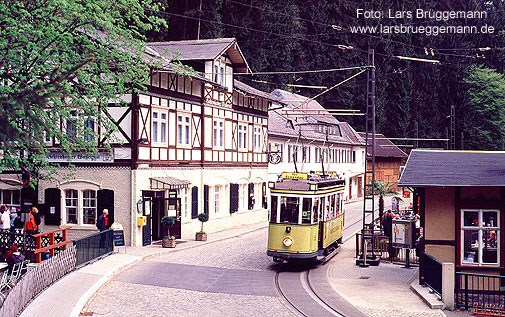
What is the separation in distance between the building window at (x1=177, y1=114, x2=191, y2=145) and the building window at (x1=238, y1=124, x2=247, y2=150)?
6.84 meters

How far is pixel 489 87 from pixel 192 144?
57041 millimetres

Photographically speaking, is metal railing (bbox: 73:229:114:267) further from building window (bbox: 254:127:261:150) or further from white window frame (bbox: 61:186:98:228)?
building window (bbox: 254:127:261:150)

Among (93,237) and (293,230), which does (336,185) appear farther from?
(93,237)

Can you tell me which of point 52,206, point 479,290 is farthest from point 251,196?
point 479,290

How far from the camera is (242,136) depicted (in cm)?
3781

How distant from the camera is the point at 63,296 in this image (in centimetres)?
1553

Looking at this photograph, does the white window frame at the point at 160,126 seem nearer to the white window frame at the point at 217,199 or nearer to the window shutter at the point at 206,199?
the window shutter at the point at 206,199

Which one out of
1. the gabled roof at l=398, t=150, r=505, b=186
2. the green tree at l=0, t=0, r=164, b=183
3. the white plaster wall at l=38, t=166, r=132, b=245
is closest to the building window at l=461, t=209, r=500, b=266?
the gabled roof at l=398, t=150, r=505, b=186

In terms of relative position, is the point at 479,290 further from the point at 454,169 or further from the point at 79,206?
the point at 79,206

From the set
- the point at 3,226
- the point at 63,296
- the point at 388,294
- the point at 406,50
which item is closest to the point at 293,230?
the point at 388,294

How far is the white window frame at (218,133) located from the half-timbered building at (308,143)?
3.24 m

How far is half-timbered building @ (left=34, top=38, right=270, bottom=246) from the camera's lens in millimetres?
26000

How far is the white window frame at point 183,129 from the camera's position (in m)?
29.6

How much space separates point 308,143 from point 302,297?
37091 mm
